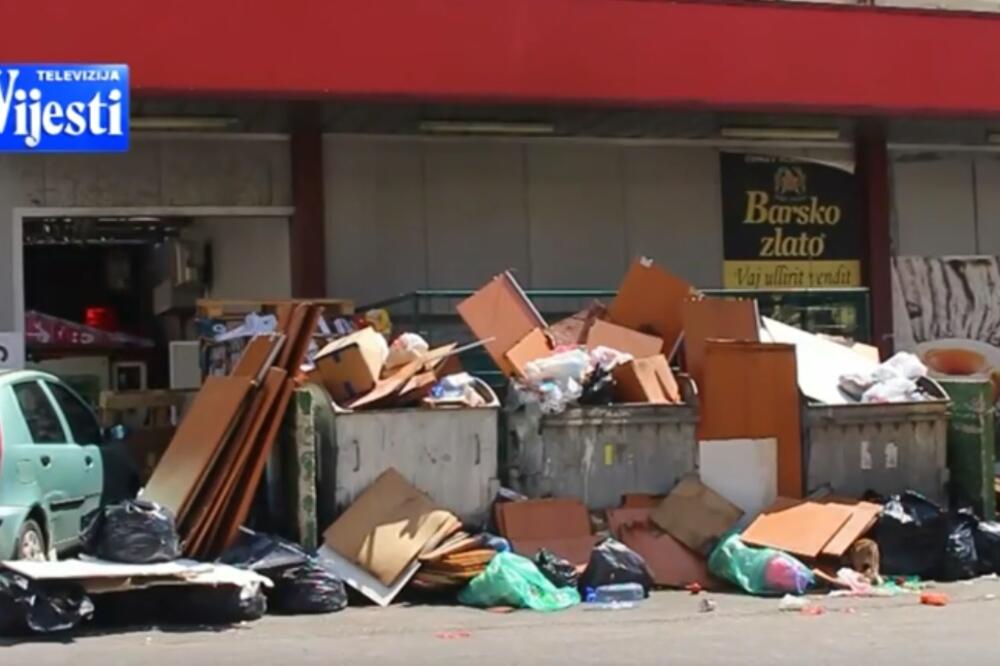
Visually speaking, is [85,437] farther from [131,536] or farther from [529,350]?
[529,350]

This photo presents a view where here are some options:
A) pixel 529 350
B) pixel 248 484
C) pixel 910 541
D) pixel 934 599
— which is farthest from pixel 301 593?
pixel 910 541

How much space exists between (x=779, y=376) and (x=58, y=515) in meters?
5.60

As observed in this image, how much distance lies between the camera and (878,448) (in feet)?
40.9

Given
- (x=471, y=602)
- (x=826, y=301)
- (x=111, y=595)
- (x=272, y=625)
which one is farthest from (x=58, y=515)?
(x=826, y=301)

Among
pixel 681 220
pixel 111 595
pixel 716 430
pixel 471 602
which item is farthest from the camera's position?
pixel 681 220

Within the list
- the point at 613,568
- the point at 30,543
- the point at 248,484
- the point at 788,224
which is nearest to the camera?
the point at 30,543

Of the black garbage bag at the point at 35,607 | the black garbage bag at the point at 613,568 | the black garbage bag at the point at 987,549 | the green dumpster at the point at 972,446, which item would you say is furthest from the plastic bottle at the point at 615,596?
the black garbage bag at the point at 35,607

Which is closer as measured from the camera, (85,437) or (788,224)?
(85,437)

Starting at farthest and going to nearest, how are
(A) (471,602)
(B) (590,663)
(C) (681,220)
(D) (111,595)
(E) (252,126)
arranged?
(C) (681,220) → (E) (252,126) → (A) (471,602) → (D) (111,595) → (B) (590,663)

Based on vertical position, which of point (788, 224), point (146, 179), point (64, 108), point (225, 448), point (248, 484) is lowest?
point (248, 484)

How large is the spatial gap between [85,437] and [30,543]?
147 cm

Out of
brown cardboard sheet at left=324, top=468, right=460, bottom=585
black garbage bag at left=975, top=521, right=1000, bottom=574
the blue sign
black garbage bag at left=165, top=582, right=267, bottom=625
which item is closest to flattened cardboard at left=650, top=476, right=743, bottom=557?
brown cardboard sheet at left=324, top=468, right=460, bottom=585

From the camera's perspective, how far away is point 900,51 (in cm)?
1501

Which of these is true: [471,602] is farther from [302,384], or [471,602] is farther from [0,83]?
[0,83]
